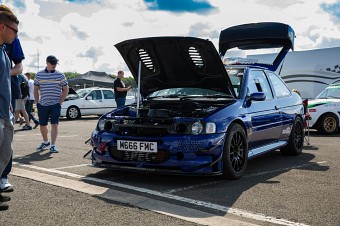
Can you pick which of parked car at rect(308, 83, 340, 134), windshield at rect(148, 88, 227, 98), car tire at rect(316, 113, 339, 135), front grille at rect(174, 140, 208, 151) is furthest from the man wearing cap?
car tire at rect(316, 113, 339, 135)

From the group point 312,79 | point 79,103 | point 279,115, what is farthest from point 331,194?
point 79,103

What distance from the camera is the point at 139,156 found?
4863mm

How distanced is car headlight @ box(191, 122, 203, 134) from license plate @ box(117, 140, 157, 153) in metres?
0.45

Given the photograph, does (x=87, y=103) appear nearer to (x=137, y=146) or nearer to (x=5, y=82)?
(x=137, y=146)

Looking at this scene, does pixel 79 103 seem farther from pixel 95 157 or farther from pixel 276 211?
pixel 276 211

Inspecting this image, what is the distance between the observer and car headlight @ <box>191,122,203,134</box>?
4.70 m

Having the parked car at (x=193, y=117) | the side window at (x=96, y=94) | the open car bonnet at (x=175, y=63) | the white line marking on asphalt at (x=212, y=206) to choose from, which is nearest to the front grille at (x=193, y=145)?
the parked car at (x=193, y=117)

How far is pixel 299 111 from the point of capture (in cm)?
759

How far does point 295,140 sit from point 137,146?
11.6 feet

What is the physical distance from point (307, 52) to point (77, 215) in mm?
15050

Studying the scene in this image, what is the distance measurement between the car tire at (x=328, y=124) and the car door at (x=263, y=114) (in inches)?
200

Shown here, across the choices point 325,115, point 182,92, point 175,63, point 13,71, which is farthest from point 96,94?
point 13,71

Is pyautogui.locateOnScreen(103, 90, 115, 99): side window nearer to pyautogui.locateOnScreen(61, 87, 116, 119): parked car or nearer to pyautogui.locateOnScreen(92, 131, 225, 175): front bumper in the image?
pyautogui.locateOnScreen(61, 87, 116, 119): parked car

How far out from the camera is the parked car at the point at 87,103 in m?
18.2
